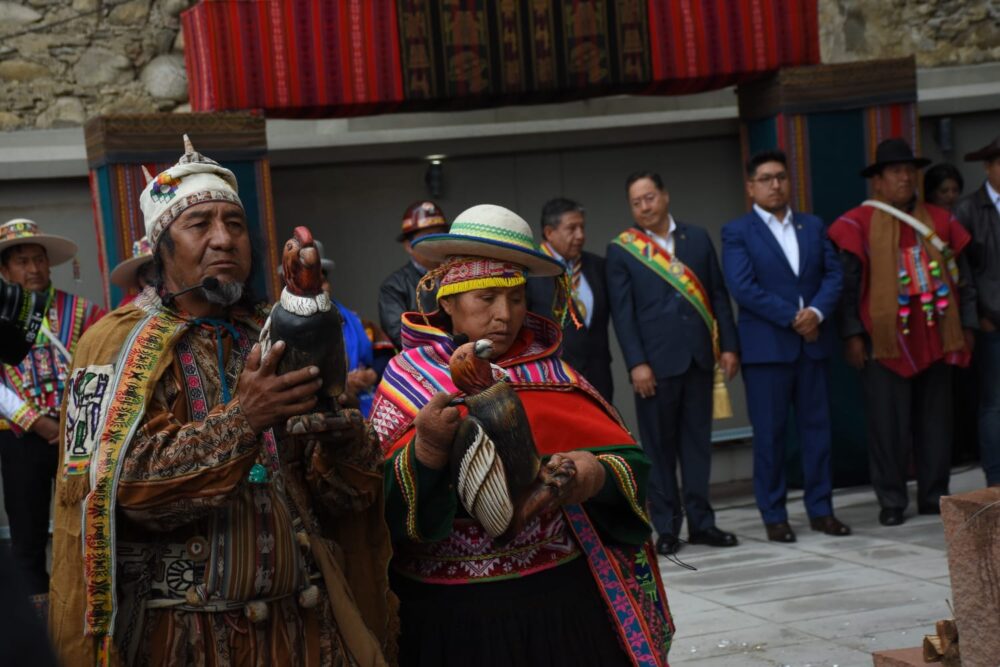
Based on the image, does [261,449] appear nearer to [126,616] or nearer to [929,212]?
[126,616]

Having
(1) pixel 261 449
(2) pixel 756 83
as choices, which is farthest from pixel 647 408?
(1) pixel 261 449

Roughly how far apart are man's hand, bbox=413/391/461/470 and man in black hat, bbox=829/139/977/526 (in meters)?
5.02

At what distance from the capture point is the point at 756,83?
8.45 meters

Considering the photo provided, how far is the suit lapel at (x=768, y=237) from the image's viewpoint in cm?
726

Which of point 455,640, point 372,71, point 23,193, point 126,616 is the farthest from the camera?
point 23,193

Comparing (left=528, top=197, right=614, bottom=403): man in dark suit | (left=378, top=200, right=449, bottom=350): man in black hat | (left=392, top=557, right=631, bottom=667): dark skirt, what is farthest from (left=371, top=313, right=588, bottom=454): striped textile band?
(left=528, top=197, right=614, bottom=403): man in dark suit

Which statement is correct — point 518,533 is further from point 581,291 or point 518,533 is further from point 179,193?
point 581,291

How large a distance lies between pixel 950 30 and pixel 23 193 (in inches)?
253

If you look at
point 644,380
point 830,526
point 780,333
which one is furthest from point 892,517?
point 644,380

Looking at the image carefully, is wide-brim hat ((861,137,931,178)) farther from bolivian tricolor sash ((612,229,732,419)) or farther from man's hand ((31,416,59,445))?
man's hand ((31,416,59,445))

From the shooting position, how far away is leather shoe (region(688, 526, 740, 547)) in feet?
23.7

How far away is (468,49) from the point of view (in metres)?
7.80

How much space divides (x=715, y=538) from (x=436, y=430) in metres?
4.68

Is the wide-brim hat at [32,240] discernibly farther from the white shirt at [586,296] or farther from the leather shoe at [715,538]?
the leather shoe at [715,538]
